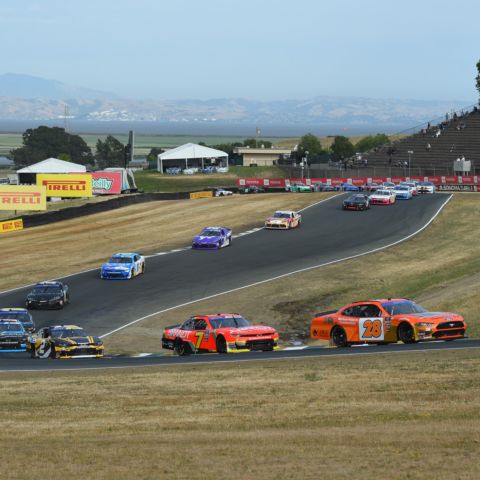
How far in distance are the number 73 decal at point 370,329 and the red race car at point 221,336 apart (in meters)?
2.27

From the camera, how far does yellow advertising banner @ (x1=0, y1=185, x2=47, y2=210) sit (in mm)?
76812

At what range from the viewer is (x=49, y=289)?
3959 centimetres

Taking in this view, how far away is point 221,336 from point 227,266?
23498mm

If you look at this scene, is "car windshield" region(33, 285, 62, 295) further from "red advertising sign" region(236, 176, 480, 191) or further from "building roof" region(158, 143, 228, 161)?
"building roof" region(158, 143, 228, 161)

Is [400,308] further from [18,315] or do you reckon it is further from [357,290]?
[357,290]

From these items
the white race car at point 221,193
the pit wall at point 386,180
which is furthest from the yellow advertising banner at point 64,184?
the pit wall at point 386,180

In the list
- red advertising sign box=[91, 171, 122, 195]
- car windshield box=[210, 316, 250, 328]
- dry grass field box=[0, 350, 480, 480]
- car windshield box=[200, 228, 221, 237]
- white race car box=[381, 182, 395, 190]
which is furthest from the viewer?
red advertising sign box=[91, 171, 122, 195]

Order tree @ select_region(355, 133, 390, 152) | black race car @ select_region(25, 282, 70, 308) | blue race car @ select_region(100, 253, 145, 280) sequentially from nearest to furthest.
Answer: black race car @ select_region(25, 282, 70, 308) < blue race car @ select_region(100, 253, 145, 280) < tree @ select_region(355, 133, 390, 152)

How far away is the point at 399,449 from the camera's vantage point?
13.6m

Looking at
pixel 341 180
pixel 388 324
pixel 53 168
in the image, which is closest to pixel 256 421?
pixel 388 324

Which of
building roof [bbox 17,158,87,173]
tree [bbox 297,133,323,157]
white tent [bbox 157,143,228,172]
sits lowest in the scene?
building roof [bbox 17,158,87,173]

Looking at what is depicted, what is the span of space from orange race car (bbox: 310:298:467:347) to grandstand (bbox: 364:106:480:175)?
7553cm

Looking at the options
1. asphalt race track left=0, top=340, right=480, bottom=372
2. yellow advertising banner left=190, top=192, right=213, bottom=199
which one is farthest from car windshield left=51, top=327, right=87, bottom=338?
yellow advertising banner left=190, top=192, right=213, bottom=199

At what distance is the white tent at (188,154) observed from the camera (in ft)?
423
